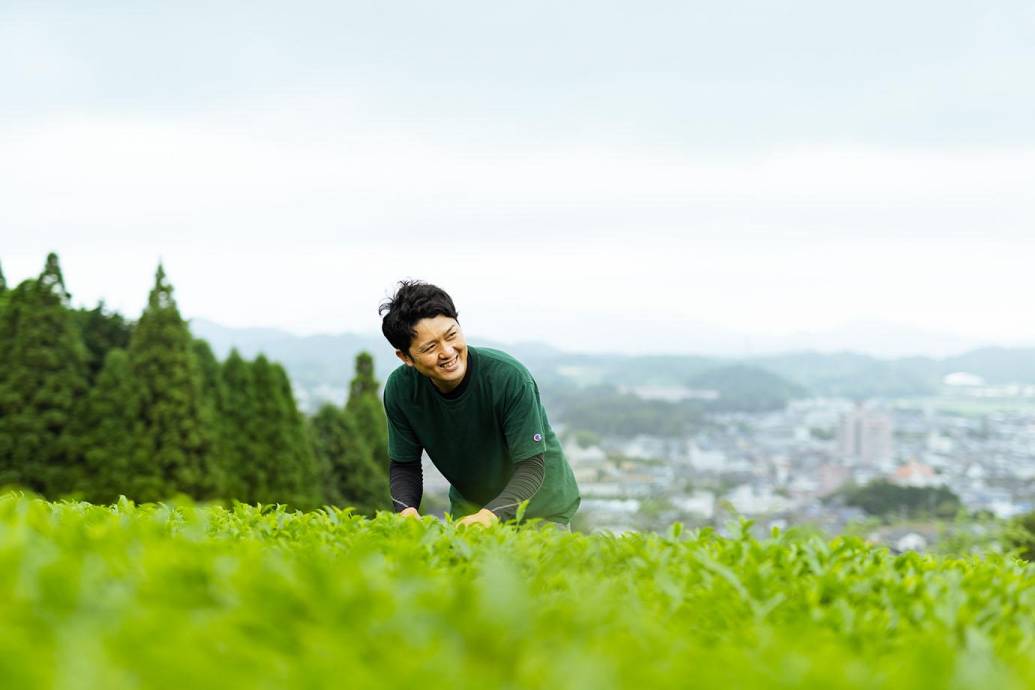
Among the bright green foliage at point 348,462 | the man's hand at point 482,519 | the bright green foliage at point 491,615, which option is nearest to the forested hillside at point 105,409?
the bright green foliage at point 348,462

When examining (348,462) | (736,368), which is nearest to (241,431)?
(348,462)

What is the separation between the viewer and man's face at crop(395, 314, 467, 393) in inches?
166

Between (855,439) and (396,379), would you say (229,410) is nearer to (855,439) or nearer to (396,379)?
(396,379)

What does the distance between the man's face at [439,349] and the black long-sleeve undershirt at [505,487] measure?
0.49 meters

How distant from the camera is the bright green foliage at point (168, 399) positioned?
65.1 ft

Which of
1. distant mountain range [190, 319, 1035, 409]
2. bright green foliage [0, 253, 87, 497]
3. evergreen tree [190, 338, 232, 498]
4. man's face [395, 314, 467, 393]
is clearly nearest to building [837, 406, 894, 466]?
distant mountain range [190, 319, 1035, 409]

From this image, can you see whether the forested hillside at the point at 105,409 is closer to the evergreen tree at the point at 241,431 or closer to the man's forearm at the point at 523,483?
the evergreen tree at the point at 241,431

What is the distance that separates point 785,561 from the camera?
2.72m

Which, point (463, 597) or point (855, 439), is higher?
point (463, 597)

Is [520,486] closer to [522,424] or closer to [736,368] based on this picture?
[522,424]

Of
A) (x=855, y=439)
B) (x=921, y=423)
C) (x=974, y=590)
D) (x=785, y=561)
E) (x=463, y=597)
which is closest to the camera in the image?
(x=463, y=597)

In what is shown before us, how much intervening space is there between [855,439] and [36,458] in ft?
173

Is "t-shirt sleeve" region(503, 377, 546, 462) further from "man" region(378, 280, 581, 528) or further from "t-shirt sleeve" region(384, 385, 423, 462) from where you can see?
"t-shirt sleeve" region(384, 385, 423, 462)

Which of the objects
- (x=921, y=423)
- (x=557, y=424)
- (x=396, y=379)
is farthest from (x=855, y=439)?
(x=396, y=379)
